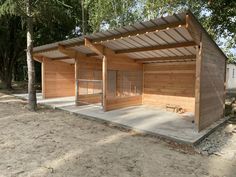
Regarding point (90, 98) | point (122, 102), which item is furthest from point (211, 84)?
point (90, 98)

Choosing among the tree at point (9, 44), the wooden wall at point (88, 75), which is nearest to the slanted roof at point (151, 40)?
the wooden wall at point (88, 75)

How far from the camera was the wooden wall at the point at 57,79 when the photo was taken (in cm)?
1020

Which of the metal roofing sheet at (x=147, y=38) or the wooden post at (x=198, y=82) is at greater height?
the metal roofing sheet at (x=147, y=38)

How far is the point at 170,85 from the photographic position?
7781mm

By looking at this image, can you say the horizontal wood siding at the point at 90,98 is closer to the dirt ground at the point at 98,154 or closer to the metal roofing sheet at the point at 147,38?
the metal roofing sheet at the point at 147,38

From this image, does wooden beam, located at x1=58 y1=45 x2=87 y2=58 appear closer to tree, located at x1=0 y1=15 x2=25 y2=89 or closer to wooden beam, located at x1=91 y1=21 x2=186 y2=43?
wooden beam, located at x1=91 y1=21 x2=186 y2=43

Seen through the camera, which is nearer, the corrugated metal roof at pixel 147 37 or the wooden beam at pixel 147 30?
the wooden beam at pixel 147 30

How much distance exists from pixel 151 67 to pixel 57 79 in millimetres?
5119

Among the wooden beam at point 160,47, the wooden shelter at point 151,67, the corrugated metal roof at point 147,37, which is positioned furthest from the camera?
the wooden beam at point 160,47

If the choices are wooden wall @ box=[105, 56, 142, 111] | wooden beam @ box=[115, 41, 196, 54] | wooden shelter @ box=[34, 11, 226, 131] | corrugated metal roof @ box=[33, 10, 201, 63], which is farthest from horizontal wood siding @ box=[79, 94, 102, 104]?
wooden beam @ box=[115, 41, 196, 54]

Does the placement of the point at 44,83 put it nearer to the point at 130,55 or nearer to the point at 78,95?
the point at 78,95

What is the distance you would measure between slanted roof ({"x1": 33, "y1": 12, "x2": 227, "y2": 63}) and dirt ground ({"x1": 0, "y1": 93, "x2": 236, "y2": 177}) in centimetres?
247

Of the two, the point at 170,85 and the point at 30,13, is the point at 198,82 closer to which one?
the point at 170,85

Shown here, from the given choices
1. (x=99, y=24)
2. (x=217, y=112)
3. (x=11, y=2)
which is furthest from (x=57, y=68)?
(x=217, y=112)
